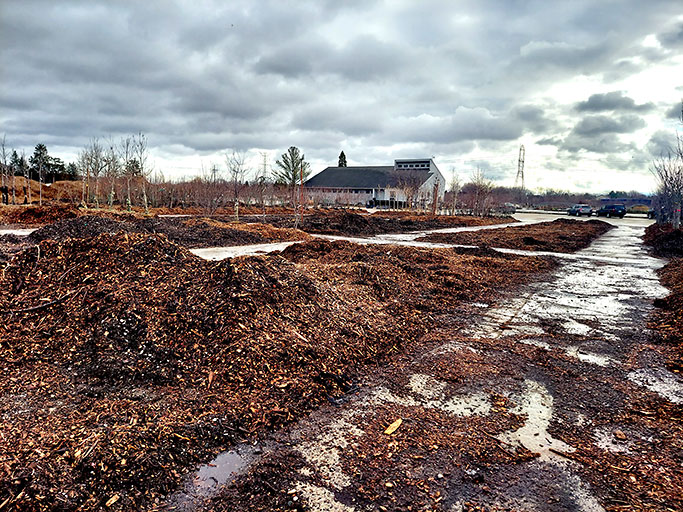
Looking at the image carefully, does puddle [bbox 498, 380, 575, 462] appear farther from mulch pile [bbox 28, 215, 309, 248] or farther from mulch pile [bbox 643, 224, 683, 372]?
mulch pile [bbox 28, 215, 309, 248]

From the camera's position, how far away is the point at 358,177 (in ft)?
203

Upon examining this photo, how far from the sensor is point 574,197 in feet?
262

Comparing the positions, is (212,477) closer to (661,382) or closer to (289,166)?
(661,382)

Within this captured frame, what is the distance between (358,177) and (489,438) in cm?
6061

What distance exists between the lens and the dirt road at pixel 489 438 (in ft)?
7.33

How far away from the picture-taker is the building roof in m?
58.1

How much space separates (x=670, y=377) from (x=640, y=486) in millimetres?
2272

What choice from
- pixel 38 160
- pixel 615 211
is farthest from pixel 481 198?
pixel 38 160

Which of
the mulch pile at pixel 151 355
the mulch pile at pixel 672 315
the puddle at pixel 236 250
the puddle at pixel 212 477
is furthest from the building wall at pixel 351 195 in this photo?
the puddle at pixel 212 477

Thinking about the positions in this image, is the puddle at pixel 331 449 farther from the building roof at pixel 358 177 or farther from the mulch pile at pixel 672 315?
the building roof at pixel 358 177

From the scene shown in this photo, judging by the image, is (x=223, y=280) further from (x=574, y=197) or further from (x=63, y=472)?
(x=574, y=197)

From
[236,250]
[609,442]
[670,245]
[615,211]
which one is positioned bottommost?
[609,442]

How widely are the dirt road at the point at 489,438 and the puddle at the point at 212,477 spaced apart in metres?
0.01

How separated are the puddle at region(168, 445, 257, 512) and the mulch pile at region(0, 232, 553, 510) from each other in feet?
0.27
